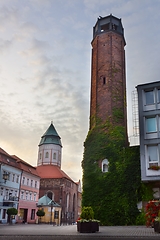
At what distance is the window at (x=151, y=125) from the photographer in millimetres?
23688

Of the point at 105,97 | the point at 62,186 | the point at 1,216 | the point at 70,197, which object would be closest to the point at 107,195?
the point at 105,97

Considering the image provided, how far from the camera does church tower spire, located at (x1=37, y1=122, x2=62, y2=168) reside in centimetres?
7338

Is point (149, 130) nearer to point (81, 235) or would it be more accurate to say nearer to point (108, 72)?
point (108, 72)

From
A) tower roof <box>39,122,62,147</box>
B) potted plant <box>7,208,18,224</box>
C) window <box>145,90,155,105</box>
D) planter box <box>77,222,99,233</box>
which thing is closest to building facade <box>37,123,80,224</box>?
tower roof <box>39,122,62,147</box>

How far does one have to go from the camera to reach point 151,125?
23938 mm

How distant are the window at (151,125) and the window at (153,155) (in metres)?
1.54

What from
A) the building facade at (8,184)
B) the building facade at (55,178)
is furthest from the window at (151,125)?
the building facade at (55,178)

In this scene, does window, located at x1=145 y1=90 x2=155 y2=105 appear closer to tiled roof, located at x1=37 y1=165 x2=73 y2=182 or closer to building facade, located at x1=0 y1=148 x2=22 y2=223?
building facade, located at x1=0 y1=148 x2=22 y2=223

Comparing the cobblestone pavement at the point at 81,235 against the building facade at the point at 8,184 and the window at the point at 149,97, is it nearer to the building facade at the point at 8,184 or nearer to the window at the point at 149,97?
the window at the point at 149,97

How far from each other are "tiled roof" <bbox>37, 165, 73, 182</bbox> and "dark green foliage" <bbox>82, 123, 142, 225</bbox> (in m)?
38.7

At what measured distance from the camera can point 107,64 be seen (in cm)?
3117

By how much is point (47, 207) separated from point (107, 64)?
31181 mm

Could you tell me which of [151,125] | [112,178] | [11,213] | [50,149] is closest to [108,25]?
[151,125]

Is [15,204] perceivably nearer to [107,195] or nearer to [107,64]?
[107,195]
